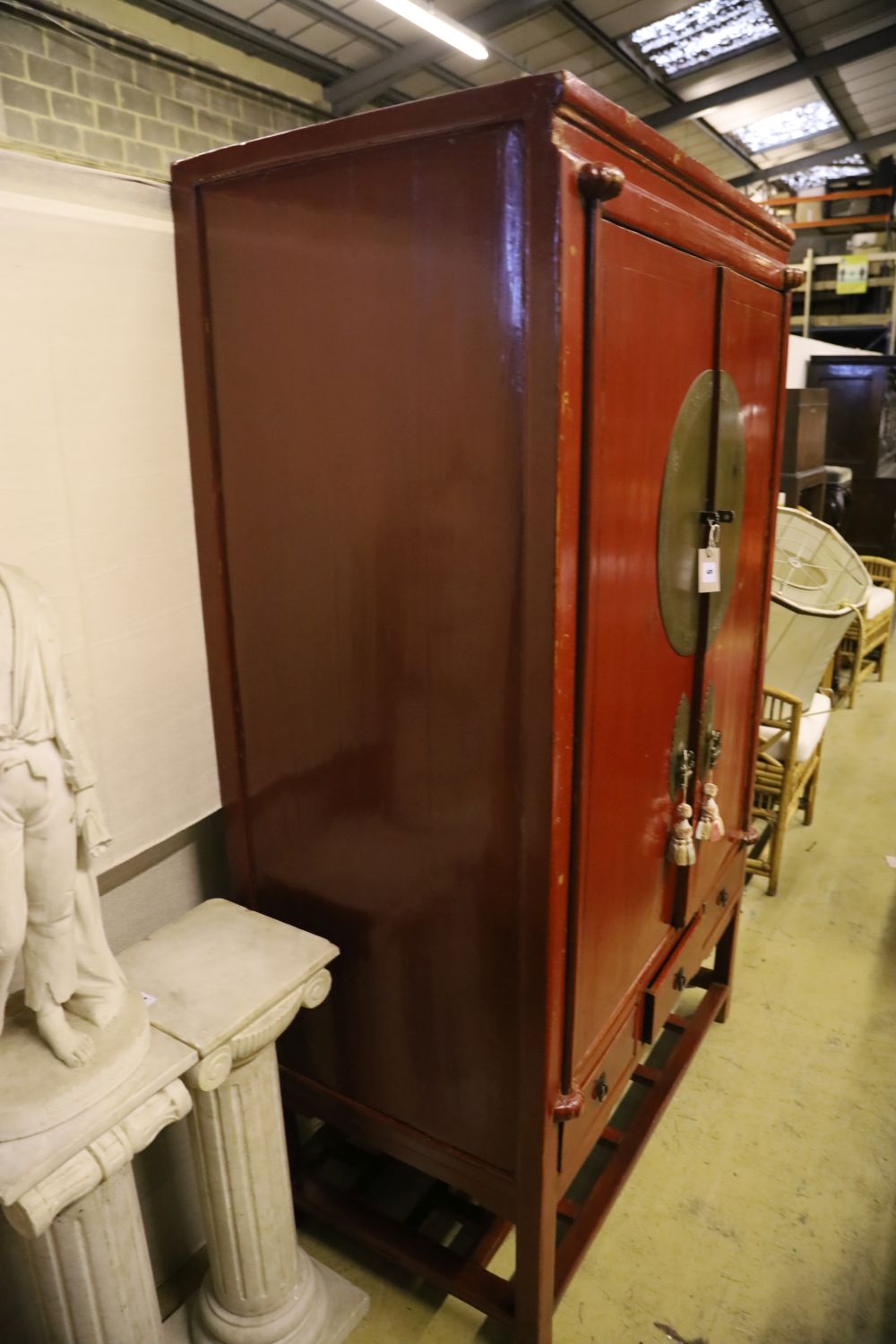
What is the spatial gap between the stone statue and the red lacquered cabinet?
1.46 feet

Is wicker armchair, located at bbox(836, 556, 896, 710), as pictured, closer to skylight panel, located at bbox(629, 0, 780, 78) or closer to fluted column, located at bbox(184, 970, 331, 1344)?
skylight panel, located at bbox(629, 0, 780, 78)

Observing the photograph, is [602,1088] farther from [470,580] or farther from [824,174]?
[824,174]

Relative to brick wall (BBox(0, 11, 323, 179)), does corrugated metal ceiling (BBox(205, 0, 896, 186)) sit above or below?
above

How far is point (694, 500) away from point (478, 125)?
80 cm

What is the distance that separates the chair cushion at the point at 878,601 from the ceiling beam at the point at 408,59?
360 cm

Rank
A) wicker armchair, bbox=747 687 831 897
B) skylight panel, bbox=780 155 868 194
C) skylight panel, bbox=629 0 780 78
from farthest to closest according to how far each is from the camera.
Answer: skylight panel, bbox=780 155 868 194 < skylight panel, bbox=629 0 780 78 < wicker armchair, bbox=747 687 831 897

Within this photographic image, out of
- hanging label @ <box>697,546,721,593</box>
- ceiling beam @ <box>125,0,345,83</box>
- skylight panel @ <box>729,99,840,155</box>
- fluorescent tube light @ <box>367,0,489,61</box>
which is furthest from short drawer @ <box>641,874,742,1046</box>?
skylight panel @ <box>729,99,840,155</box>

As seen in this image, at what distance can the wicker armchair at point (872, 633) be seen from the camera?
4.96 meters

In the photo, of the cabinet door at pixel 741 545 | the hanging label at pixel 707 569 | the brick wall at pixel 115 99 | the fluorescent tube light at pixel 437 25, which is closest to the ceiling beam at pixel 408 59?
the fluorescent tube light at pixel 437 25

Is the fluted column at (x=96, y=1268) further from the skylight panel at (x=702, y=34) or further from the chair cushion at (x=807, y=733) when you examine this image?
the skylight panel at (x=702, y=34)

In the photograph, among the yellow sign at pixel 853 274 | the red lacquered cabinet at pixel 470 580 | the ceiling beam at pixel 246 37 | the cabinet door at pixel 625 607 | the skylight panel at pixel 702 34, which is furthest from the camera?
the yellow sign at pixel 853 274

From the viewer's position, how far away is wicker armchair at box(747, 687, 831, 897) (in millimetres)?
3098

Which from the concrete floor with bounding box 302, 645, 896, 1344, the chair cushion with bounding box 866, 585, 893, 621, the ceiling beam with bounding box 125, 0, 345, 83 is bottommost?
the concrete floor with bounding box 302, 645, 896, 1344

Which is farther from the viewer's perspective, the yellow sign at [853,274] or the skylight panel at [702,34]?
the yellow sign at [853,274]
